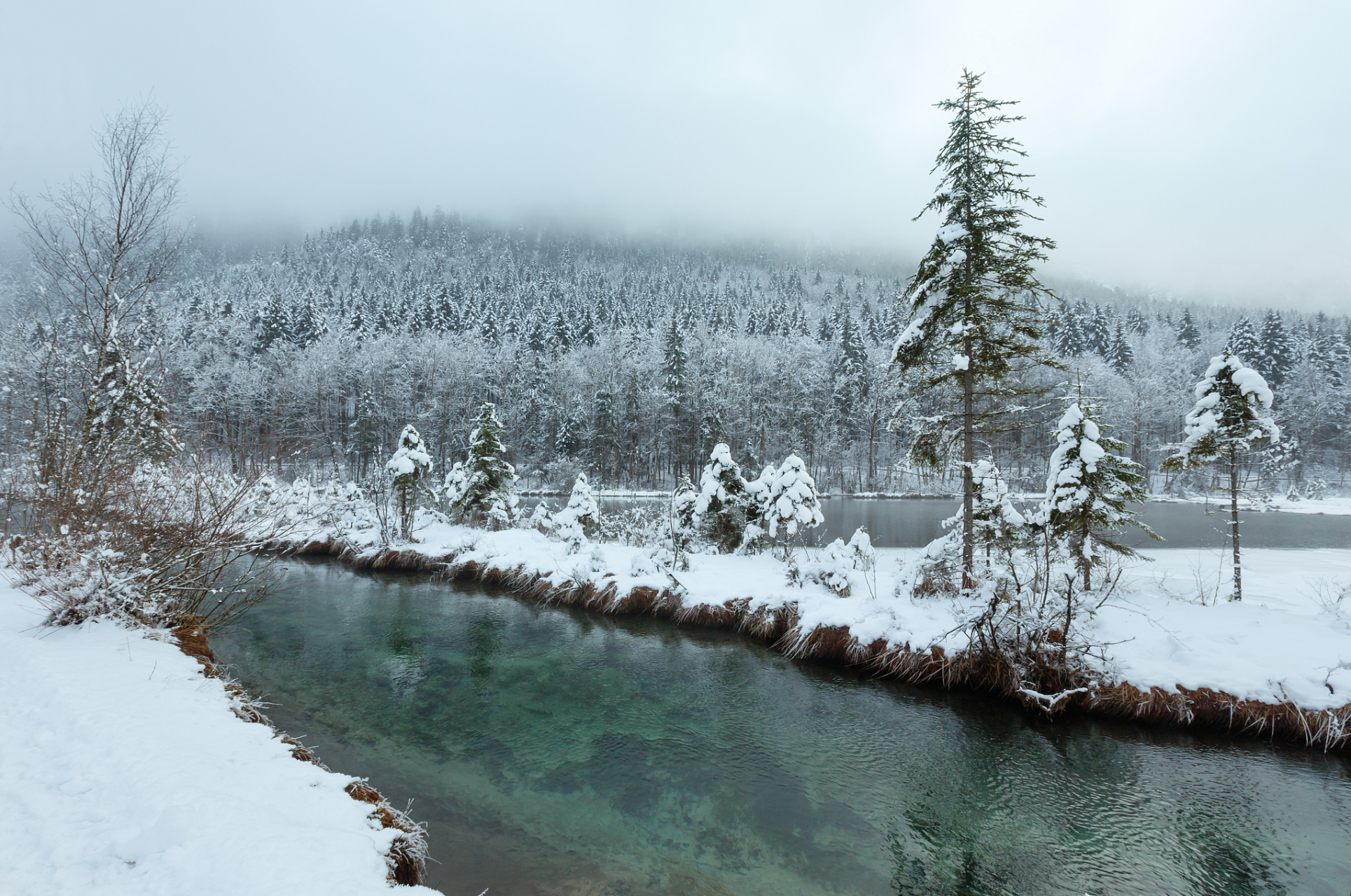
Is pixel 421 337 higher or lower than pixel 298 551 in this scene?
higher

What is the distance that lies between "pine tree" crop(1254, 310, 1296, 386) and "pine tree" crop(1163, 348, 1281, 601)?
2238 inches

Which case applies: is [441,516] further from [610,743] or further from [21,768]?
[21,768]

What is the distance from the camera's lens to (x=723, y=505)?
18141 mm

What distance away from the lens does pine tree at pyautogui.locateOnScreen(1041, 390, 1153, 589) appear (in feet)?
39.3

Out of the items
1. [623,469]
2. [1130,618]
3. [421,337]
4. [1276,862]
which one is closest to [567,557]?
[1130,618]

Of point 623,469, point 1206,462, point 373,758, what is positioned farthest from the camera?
point 623,469

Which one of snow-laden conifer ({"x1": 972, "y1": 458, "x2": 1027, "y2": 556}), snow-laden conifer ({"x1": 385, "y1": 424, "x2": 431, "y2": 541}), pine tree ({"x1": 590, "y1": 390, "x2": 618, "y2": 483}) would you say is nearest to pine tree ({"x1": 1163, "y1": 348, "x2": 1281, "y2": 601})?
snow-laden conifer ({"x1": 972, "y1": 458, "x2": 1027, "y2": 556})

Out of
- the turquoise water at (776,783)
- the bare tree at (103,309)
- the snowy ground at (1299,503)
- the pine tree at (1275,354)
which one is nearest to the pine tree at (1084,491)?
the turquoise water at (776,783)

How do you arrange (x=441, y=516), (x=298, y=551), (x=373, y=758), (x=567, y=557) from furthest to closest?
1. (x=441, y=516)
2. (x=298, y=551)
3. (x=567, y=557)
4. (x=373, y=758)

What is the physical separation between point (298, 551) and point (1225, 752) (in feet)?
90.0

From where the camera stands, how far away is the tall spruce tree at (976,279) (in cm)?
1161

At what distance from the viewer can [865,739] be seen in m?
8.52

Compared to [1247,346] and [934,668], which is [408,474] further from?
[1247,346]

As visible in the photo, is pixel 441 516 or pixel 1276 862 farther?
pixel 441 516
